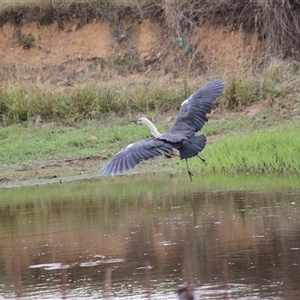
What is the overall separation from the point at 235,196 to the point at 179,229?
5.95ft

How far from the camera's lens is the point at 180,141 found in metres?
9.98

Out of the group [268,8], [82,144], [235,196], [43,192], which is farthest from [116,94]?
[235,196]

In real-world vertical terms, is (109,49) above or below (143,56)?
above

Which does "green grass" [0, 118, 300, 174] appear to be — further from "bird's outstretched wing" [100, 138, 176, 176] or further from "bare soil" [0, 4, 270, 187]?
"bird's outstretched wing" [100, 138, 176, 176]

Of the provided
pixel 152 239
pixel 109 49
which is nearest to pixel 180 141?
pixel 152 239

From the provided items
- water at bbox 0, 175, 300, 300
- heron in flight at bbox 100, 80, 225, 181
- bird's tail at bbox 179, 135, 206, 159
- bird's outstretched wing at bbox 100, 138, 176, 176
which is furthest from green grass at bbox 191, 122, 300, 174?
bird's outstretched wing at bbox 100, 138, 176, 176

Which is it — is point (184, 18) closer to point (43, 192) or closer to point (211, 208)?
point (43, 192)

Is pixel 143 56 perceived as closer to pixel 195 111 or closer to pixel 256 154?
pixel 256 154

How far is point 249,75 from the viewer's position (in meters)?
17.5

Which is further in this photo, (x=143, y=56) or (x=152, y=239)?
(x=143, y=56)

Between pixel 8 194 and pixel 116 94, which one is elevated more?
pixel 116 94

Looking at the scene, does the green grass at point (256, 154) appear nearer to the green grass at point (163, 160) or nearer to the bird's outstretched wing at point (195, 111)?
the green grass at point (163, 160)

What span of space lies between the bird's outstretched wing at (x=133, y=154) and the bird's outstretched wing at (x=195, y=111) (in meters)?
0.61

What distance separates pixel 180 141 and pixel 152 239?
1.41 meters
